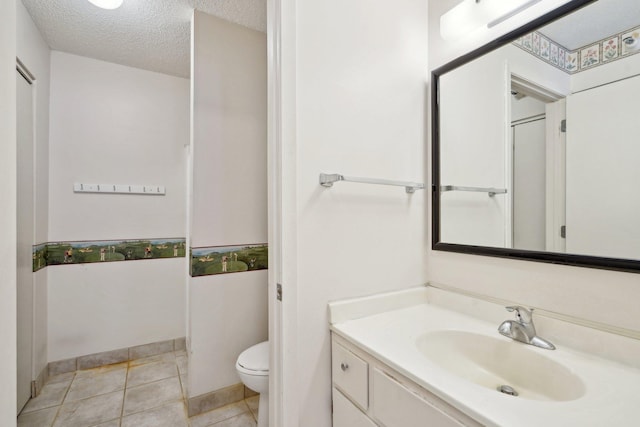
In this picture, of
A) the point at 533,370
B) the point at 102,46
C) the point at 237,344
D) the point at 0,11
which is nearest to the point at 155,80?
the point at 102,46

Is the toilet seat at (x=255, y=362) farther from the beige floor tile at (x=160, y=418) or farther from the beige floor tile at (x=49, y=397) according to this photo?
the beige floor tile at (x=49, y=397)

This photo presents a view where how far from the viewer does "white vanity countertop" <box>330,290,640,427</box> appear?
58 centimetres

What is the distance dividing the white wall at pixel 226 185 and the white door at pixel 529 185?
1479 millimetres

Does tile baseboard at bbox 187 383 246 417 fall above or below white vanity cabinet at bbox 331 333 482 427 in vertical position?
below

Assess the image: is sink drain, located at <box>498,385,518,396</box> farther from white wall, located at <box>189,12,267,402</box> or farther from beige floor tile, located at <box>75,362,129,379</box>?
beige floor tile, located at <box>75,362,129,379</box>

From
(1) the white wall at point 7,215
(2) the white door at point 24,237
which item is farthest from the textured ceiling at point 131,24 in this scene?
(1) the white wall at point 7,215

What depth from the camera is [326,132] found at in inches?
42.9

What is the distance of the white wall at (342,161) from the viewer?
3.33 ft

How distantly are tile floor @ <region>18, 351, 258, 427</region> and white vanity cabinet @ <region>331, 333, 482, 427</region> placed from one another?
976 millimetres

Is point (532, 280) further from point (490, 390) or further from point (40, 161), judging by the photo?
point (40, 161)

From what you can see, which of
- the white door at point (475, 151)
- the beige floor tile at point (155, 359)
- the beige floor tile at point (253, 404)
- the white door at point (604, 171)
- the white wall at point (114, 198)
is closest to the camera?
the white door at point (604, 171)

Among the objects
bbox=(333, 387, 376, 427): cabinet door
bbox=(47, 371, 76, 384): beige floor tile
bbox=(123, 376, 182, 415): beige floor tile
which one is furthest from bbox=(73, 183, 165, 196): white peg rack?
bbox=(333, 387, 376, 427): cabinet door

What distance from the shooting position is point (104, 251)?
2.26 metres

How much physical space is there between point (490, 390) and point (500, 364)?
35cm
